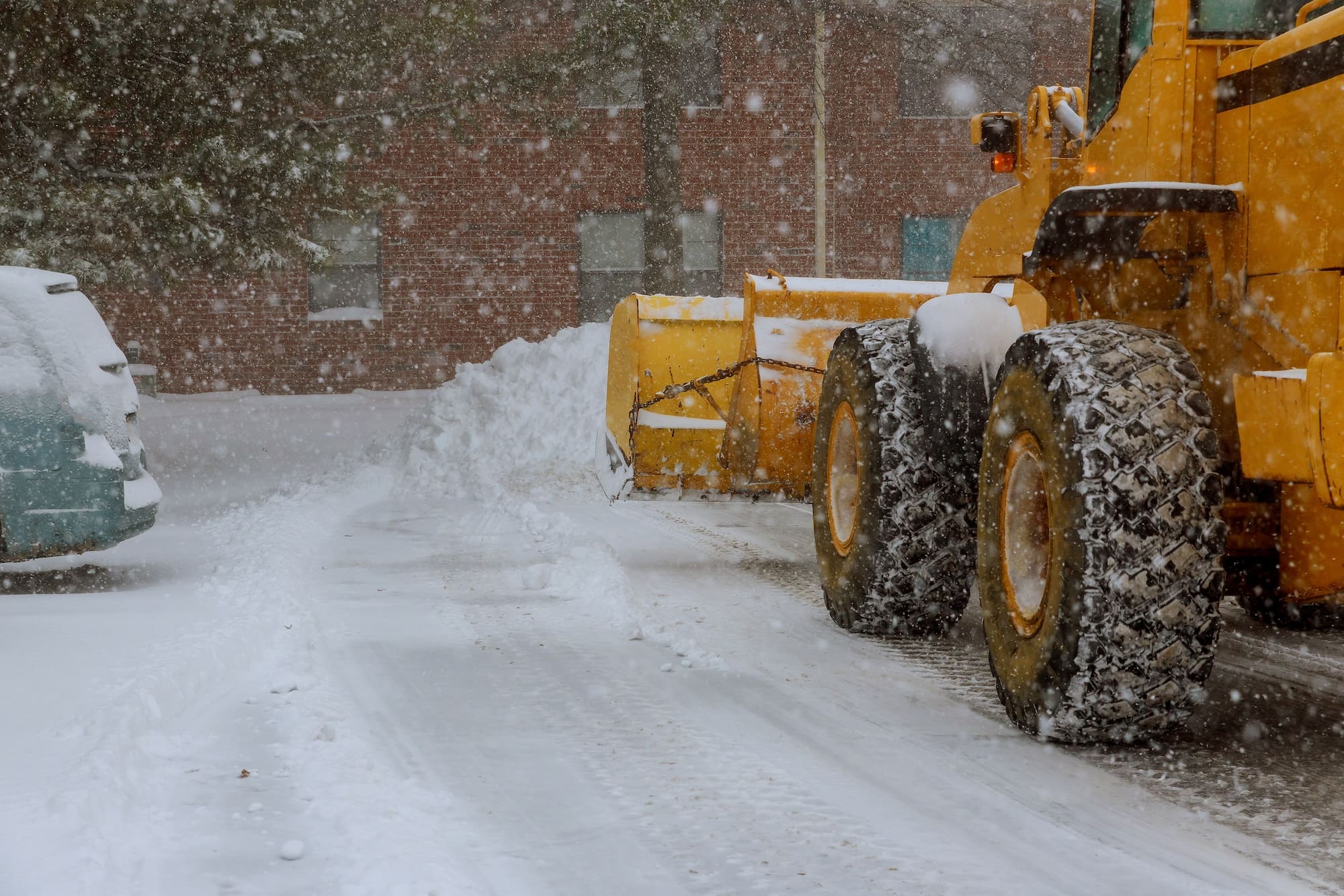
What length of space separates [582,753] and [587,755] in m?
0.03

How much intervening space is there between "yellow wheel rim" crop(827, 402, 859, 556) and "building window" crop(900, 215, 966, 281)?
1735 cm

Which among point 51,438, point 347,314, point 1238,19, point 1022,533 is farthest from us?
point 347,314

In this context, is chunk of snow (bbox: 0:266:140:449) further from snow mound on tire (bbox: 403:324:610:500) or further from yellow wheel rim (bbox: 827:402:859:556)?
snow mound on tire (bbox: 403:324:610:500)

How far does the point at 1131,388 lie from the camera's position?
429 cm

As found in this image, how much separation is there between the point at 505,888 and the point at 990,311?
349 centimetres

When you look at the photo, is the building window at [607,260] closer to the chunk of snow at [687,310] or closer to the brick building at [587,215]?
the brick building at [587,215]

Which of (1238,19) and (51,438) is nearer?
(1238,19)

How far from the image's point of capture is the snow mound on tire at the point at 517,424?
1349 cm

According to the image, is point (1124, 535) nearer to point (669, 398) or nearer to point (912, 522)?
point (912, 522)

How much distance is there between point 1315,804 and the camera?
4074 mm

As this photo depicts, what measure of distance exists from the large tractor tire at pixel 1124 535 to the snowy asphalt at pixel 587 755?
0.80ft

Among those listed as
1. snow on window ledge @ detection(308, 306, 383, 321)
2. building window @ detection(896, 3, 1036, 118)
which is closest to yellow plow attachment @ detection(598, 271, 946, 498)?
building window @ detection(896, 3, 1036, 118)

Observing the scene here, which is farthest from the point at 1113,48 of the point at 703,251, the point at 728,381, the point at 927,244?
the point at 927,244

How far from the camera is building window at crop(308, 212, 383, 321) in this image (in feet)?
74.3
